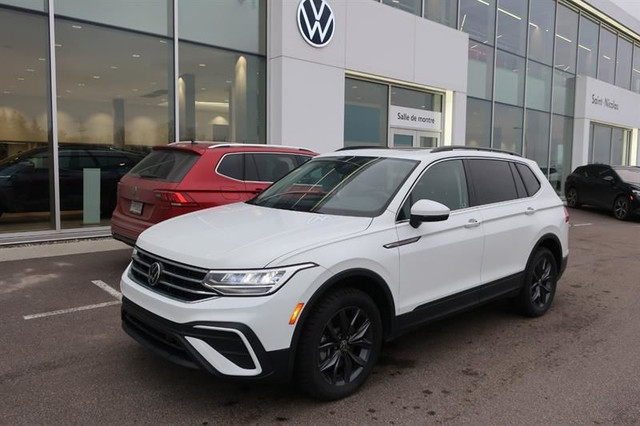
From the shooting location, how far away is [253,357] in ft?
9.75

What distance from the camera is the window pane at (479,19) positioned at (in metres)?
16.6

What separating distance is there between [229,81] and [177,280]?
913 centimetres

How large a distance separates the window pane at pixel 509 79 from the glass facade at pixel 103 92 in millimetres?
10257

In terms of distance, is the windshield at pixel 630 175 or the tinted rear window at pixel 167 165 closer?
the tinted rear window at pixel 167 165

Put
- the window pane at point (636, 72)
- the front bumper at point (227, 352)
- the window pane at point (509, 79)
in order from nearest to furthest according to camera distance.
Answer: the front bumper at point (227, 352), the window pane at point (509, 79), the window pane at point (636, 72)

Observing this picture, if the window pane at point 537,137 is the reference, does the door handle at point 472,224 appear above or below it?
below

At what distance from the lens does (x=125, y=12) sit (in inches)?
394

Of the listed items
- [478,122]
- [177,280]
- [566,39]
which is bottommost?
[177,280]

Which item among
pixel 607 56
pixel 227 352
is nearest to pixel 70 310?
pixel 227 352

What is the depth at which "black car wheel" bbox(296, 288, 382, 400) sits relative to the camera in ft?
10.4

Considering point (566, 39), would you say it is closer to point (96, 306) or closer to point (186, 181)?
point (186, 181)

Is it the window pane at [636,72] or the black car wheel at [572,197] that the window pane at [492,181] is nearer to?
the black car wheel at [572,197]

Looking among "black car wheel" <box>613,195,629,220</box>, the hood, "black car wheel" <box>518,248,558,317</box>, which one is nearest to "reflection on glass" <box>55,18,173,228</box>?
the hood

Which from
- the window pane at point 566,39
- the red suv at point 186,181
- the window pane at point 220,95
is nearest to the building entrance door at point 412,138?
the window pane at point 220,95
